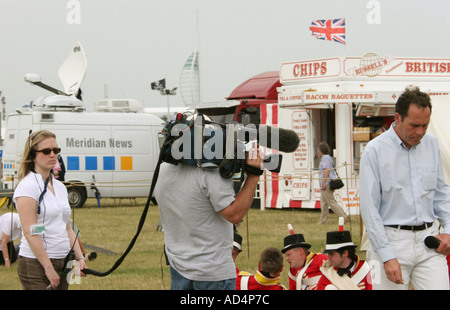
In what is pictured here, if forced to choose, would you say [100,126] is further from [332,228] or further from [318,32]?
[332,228]

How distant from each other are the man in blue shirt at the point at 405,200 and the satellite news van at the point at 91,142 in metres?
15.9

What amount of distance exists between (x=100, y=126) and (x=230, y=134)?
1774 cm

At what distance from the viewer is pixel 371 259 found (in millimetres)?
4727

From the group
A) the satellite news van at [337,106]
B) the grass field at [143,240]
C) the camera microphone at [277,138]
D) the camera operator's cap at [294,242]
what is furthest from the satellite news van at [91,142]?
the camera microphone at [277,138]

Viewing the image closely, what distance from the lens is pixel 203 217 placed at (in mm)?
4109

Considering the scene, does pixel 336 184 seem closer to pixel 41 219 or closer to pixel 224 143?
pixel 41 219

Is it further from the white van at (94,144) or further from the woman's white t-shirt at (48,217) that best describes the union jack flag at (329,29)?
the woman's white t-shirt at (48,217)

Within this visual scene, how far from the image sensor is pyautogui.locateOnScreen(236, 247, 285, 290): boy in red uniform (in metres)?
6.48

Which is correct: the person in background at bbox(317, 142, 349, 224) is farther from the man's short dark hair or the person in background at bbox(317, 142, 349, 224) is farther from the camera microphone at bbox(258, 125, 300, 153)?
the camera microphone at bbox(258, 125, 300, 153)

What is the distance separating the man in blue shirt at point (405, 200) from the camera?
446cm

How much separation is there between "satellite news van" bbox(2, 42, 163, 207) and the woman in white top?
1493 centimetres

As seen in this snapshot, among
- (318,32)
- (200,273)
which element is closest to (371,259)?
(200,273)

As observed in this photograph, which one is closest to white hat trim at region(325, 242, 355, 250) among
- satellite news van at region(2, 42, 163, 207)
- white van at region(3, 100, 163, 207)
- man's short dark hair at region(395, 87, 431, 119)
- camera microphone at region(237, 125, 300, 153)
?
man's short dark hair at region(395, 87, 431, 119)
